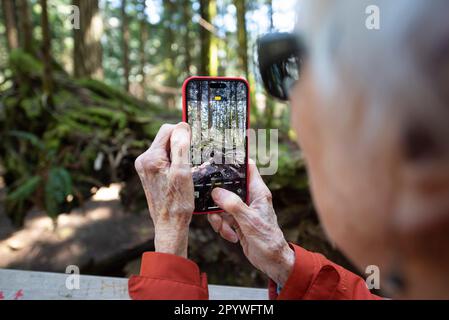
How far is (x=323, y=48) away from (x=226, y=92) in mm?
361

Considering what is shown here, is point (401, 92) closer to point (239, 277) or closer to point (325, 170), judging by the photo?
point (325, 170)

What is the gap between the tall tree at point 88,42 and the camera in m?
3.26

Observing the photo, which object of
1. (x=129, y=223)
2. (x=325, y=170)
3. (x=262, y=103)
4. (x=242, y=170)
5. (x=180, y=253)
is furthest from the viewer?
(x=262, y=103)

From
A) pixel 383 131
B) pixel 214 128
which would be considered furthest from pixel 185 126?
pixel 383 131

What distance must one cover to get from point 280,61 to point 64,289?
848mm

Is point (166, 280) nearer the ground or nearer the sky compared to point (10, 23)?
nearer the ground

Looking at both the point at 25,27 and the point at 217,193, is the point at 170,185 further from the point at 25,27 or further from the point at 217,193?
the point at 25,27

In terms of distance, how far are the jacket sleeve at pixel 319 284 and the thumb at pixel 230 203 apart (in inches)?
5.3

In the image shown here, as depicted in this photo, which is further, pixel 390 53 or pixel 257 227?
pixel 257 227

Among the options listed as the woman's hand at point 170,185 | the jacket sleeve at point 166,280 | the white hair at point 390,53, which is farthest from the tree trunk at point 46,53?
the white hair at point 390,53

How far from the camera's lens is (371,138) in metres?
0.32

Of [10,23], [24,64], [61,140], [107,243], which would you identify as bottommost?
[107,243]

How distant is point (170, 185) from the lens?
653mm

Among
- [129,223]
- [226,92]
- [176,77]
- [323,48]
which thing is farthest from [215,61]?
[176,77]
